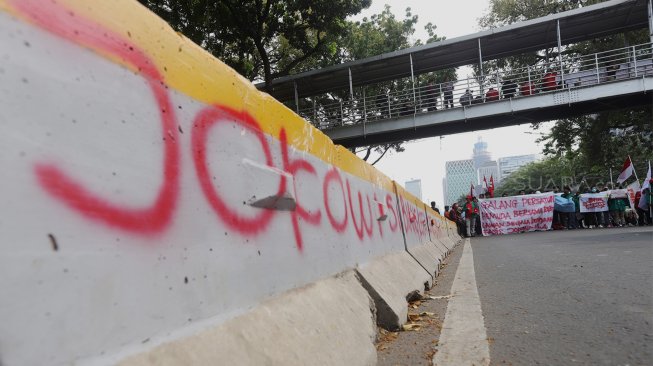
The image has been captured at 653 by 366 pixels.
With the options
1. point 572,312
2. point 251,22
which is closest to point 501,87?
point 251,22

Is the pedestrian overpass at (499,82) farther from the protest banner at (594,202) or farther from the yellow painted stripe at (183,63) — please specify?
the yellow painted stripe at (183,63)

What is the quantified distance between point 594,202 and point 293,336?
20.4m

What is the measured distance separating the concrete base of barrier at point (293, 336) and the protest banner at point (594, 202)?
1929 centimetres

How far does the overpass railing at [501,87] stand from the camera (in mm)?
16375

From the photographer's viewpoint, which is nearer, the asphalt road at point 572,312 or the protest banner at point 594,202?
the asphalt road at point 572,312

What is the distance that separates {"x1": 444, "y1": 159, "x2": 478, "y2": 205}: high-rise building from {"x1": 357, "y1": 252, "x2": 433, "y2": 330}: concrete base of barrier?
109m

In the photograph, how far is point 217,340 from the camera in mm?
1538

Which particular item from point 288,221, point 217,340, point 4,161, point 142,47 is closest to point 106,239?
point 4,161

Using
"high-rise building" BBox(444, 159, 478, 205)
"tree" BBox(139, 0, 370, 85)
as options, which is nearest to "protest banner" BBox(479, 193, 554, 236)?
"tree" BBox(139, 0, 370, 85)

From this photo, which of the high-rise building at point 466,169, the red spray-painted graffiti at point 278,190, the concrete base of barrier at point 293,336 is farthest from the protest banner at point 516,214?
the high-rise building at point 466,169

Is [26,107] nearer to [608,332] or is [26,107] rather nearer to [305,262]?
[305,262]

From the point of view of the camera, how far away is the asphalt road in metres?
2.27

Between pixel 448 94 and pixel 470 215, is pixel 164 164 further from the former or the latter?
pixel 470 215

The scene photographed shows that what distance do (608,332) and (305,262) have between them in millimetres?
1799
